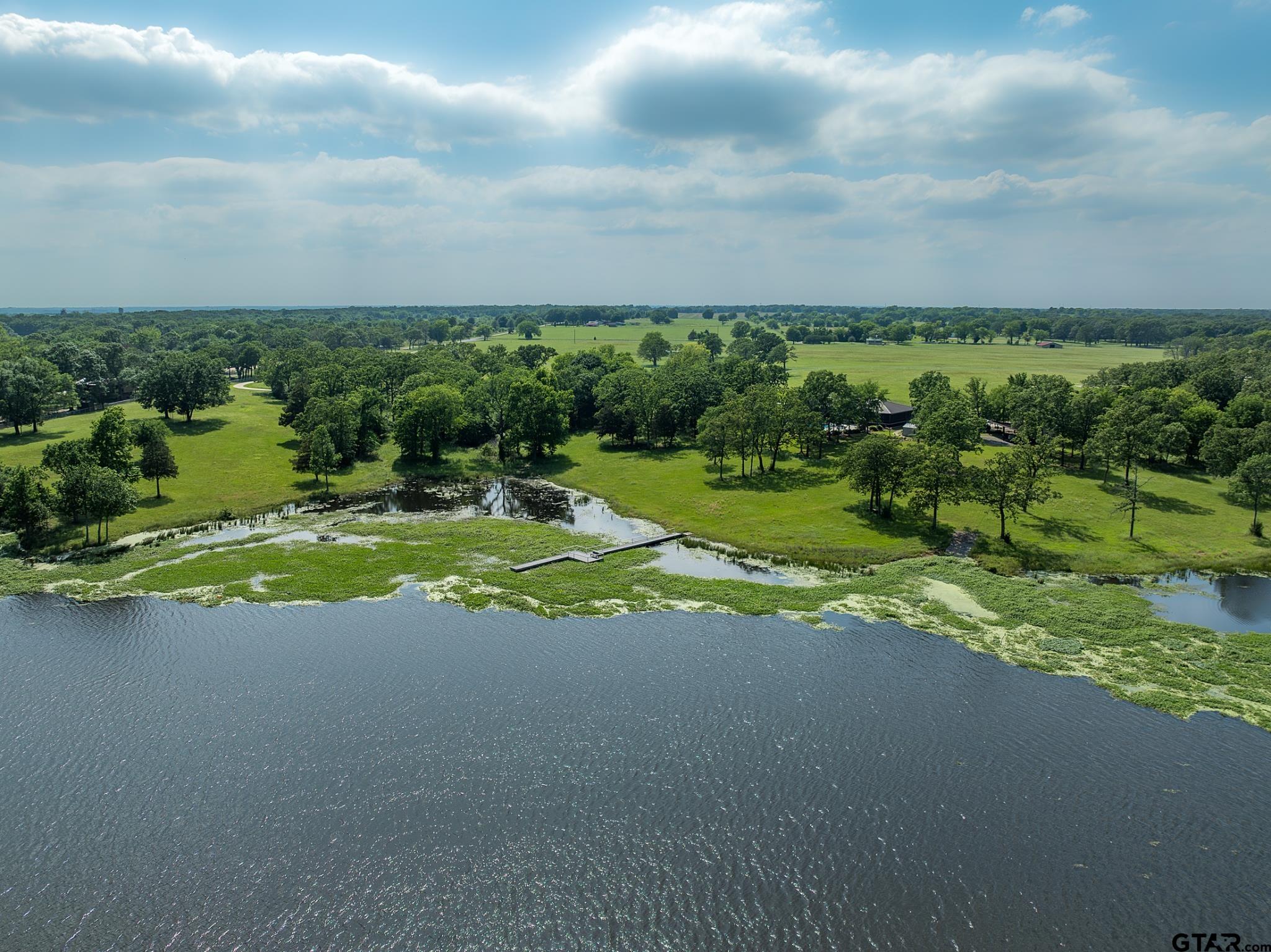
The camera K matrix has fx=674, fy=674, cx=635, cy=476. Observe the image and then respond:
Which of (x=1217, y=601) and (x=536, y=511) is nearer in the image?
(x=1217, y=601)

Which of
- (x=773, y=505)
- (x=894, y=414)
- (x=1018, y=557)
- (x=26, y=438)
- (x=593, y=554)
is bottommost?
(x=593, y=554)

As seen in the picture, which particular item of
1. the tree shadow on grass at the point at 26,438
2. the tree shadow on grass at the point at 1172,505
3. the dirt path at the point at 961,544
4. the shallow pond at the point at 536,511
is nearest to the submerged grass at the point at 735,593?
the shallow pond at the point at 536,511

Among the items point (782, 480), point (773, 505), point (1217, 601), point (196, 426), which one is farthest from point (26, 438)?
point (1217, 601)

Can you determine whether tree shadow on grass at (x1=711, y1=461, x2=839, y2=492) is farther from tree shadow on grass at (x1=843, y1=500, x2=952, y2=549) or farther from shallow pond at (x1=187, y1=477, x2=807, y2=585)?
shallow pond at (x1=187, y1=477, x2=807, y2=585)

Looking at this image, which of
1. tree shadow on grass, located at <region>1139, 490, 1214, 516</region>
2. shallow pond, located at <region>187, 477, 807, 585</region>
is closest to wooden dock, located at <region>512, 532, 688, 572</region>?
shallow pond, located at <region>187, 477, 807, 585</region>

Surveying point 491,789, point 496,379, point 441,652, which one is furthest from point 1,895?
point 496,379

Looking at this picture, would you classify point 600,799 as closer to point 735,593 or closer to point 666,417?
point 735,593
